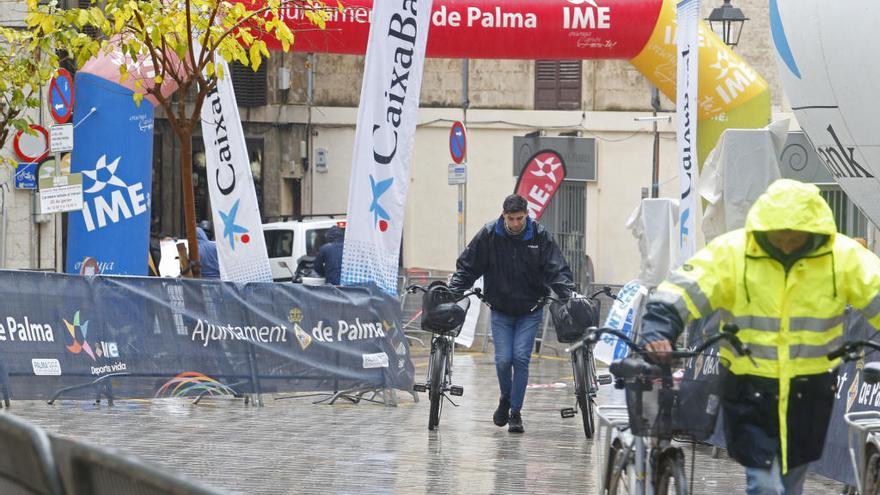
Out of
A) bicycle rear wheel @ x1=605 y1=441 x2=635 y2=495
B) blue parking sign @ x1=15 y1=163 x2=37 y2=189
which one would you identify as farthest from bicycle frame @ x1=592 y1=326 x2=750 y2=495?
blue parking sign @ x1=15 y1=163 x2=37 y2=189

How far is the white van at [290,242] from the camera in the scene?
2897 cm

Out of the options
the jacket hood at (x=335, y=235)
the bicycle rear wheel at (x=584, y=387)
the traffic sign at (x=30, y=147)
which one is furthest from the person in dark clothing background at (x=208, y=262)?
the bicycle rear wheel at (x=584, y=387)

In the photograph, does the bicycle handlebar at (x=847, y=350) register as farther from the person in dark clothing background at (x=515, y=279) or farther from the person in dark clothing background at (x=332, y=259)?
the person in dark clothing background at (x=332, y=259)

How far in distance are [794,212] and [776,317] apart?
0.43 metres

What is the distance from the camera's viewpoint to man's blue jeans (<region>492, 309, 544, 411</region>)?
1282 cm

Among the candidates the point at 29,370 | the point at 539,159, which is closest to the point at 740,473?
the point at 29,370

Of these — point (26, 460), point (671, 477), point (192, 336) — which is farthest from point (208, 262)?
point (26, 460)

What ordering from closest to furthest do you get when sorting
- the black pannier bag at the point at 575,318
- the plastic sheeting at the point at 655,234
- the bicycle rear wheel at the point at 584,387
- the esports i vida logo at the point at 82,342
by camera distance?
the black pannier bag at the point at 575,318, the bicycle rear wheel at the point at 584,387, the esports i vida logo at the point at 82,342, the plastic sheeting at the point at 655,234

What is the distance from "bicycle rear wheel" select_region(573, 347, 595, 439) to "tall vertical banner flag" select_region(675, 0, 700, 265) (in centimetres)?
290

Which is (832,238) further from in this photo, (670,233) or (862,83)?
(670,233)

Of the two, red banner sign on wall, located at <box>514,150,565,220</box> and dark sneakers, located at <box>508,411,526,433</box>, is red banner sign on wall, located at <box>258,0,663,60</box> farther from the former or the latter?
dark sneakers, located at <box>508,411,526,433</box>

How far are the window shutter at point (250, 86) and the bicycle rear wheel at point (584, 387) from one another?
2557 centimetres

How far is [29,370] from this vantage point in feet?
47.0

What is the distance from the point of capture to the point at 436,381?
42.5ft
